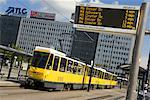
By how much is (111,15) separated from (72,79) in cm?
2021

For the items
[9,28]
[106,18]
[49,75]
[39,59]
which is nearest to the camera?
[106,18]

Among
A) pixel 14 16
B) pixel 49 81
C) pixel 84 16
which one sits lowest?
pixel 49 81

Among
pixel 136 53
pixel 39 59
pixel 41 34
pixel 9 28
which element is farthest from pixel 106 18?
pixel 9 28

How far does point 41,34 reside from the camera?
568 feet

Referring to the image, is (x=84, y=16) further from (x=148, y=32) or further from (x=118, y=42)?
(x=118, y=42)

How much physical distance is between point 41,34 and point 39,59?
144338mm

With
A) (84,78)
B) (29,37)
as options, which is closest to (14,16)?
(29,37)

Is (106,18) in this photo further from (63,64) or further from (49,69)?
(63,64)

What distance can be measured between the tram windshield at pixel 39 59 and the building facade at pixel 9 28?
146 metres

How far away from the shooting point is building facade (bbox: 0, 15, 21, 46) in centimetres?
17362

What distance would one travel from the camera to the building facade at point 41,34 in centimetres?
16538

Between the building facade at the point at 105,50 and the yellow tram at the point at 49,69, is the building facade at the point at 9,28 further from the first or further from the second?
the yellow tram at the point at 49,69

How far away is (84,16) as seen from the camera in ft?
49.5

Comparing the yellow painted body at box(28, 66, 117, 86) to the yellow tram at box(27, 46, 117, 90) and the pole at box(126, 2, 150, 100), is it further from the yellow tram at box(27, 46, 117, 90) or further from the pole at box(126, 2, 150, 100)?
the pole at box(126, 2, 150, 100)
